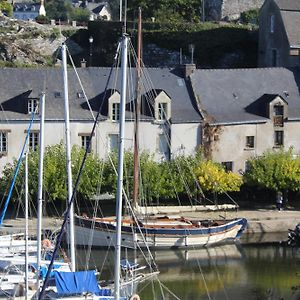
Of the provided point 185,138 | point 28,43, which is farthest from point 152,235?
point 28,43

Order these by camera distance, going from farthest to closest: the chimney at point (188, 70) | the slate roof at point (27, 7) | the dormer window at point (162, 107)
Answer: the slate roof at point (27, 7), the chimney at point (188, 70), the dormer window at point (162, 107)

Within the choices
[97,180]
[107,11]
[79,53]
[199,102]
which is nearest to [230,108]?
[199,102]

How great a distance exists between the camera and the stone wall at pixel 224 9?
83938mm

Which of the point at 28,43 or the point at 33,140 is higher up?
the point at 28,43

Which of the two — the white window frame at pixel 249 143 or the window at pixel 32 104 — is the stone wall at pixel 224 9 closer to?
the white window frame at pixel 249 143

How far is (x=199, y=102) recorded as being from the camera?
53.7m

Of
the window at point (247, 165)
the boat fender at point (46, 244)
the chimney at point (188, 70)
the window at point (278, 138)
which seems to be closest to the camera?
the boat fender at point (46, 244)

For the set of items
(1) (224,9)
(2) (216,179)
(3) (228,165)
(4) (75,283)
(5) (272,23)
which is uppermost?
(1) (224,9)

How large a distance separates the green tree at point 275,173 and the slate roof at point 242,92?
142 inches

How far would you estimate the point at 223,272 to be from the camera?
4003cm

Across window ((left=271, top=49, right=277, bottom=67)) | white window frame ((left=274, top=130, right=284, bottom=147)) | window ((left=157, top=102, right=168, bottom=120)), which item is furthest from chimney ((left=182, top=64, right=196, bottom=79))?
window ((left=271, top=49, right=277, bottom=67))

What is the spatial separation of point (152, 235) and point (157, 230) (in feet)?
1.03

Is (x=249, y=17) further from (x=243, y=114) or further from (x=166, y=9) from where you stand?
(x=243, y=114)

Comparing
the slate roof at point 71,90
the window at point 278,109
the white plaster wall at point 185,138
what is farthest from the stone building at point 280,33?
the white plaster wall at point 185,138
